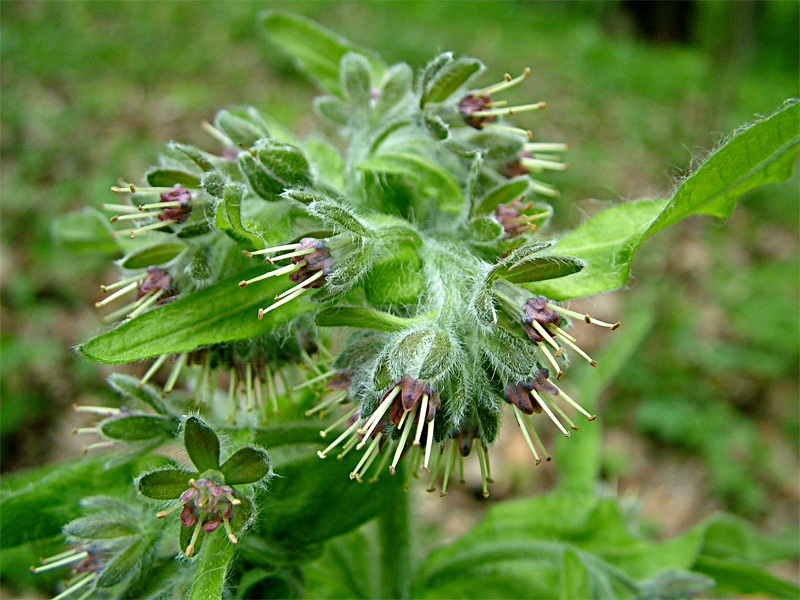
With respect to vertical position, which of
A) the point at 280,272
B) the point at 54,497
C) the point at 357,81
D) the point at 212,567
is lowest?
the point at 212,567

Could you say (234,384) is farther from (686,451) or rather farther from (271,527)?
(686,451)

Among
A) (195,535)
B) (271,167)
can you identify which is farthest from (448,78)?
(195,535)

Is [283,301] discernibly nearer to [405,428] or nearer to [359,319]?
[359,319]

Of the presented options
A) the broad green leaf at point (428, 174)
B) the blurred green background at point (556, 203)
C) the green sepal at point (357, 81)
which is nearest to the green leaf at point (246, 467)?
the broad green leaf at point (428, 174)

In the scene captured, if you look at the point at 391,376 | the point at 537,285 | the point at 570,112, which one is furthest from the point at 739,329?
the point at 391,376

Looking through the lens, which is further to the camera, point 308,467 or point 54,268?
point 54,268

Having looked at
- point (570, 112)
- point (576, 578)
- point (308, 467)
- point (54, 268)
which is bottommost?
point (576, 578)

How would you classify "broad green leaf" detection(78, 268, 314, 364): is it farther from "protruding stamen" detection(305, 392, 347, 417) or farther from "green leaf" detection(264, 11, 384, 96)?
"green leaf" detection(264, 11, 384, 96)
